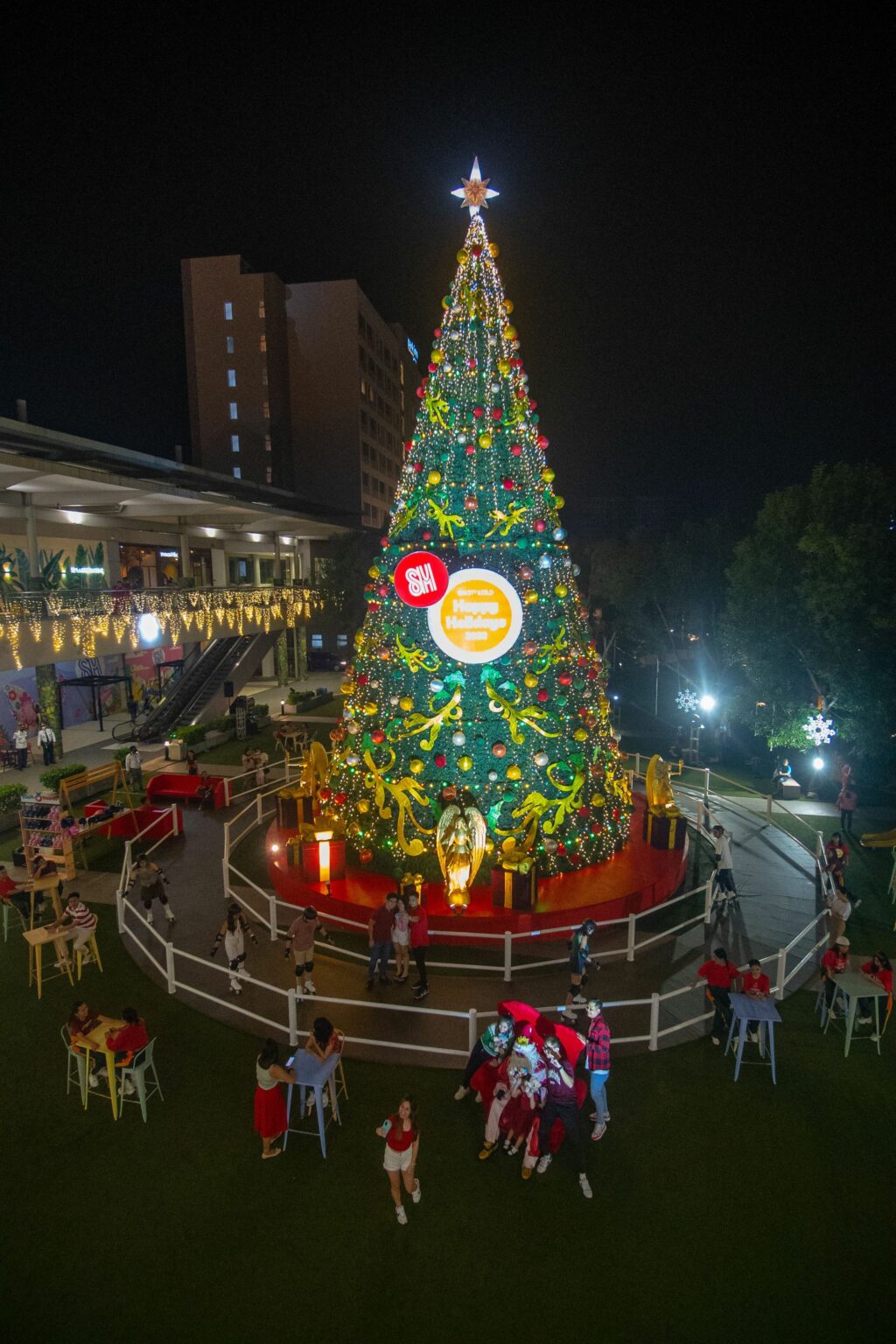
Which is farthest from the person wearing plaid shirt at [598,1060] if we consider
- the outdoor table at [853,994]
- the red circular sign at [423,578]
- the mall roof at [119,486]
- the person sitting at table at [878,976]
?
the mall roof at [119,486]

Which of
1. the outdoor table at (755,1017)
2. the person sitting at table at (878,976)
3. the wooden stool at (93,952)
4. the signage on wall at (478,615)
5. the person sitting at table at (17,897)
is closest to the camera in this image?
the outdoor table at (755,1017)

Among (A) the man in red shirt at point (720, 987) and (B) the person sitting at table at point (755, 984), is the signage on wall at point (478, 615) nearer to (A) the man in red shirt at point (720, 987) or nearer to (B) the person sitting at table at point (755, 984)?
(A) the man in red shirt at point (720, 987)

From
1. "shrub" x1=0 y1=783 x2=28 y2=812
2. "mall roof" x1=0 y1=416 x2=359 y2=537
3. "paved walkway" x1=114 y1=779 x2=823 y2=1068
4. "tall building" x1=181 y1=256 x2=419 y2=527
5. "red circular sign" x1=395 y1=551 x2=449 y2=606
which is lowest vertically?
"paved walkway" x1=114 y1=779 x2=823 y2=1068

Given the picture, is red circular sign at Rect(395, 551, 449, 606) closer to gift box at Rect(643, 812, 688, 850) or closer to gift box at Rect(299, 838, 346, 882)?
gift box at Rect(299, 838, 346, 882)

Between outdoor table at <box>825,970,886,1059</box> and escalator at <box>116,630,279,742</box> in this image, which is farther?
escalator at <box>116,630,279,742</box>

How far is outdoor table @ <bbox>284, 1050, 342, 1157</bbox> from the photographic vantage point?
643cm

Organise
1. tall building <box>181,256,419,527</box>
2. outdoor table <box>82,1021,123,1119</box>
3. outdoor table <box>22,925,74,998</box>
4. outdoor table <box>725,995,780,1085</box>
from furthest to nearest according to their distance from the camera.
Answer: tall building <box>181,256,419,527</box> < outdoor table <box>22,925,74,998</box> < outdoor table <box>725,995,780,1085</box> < outdoor table <box>82,1021,123,1119</box>

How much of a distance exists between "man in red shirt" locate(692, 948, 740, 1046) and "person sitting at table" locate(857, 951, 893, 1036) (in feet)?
5.12

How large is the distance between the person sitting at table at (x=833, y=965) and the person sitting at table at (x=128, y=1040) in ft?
25.9

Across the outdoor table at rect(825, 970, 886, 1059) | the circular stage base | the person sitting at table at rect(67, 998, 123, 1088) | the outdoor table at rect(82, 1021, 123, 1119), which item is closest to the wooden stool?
the person sitting at table at rect(67, 998, 123, 1088)

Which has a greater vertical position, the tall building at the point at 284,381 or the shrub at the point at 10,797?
the tall building at the point at 284,381

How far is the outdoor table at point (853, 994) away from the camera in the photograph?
7914 mm

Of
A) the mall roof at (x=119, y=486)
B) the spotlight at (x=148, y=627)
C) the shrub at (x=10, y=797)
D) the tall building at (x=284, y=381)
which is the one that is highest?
the tall building at (x=284, y=381)

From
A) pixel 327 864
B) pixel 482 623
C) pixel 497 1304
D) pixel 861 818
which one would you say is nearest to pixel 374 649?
pixel 482 623
